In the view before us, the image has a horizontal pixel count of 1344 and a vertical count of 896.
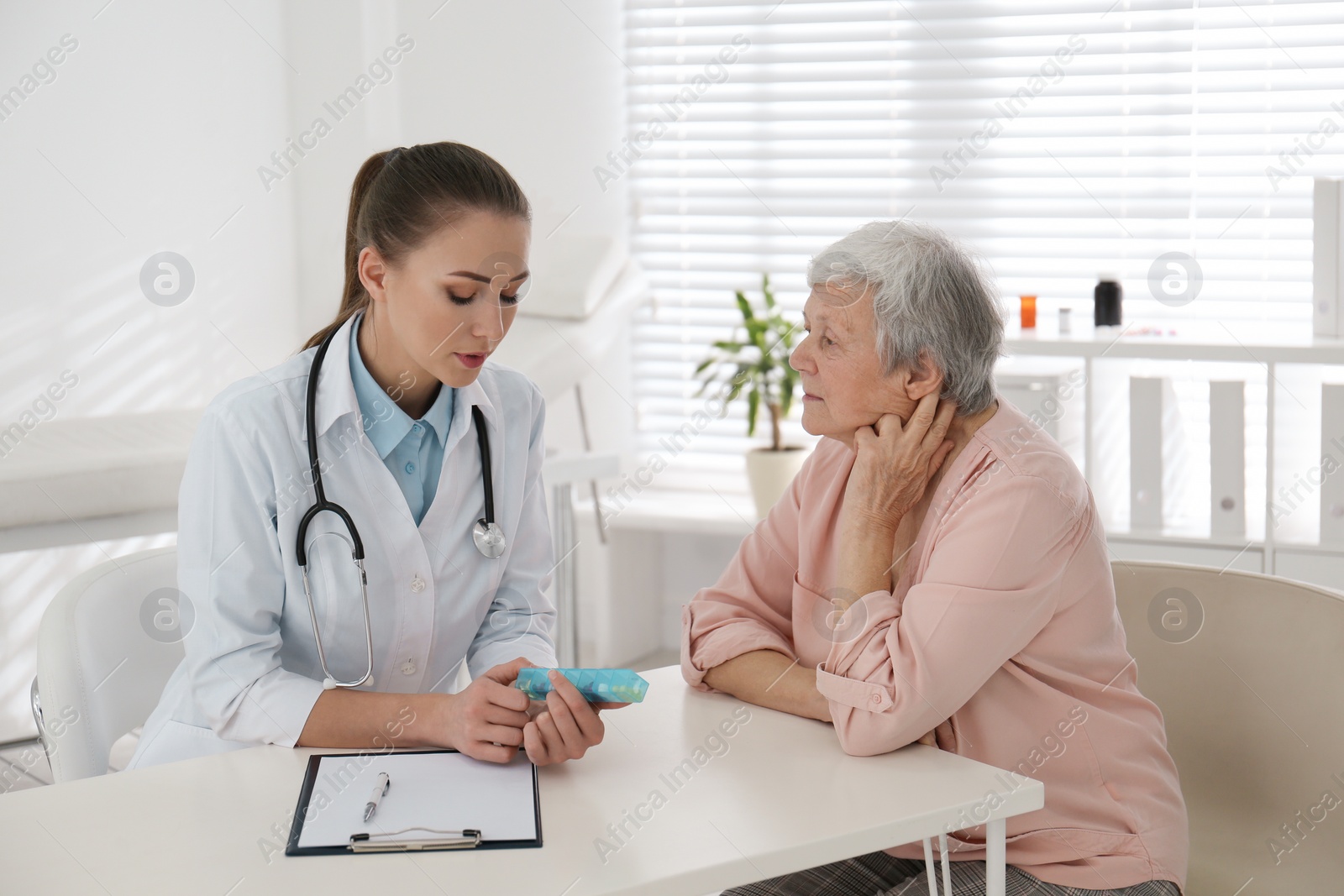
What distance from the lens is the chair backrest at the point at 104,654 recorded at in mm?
1551

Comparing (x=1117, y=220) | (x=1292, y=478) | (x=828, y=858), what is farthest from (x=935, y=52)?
(x=828, y=858)

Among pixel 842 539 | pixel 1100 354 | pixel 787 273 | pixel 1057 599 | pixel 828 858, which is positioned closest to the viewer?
pixel 828 858

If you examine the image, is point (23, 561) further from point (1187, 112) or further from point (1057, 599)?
point (1187, 112)

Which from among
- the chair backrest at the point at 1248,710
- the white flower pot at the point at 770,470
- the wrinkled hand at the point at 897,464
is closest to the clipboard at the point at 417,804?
the wrinkled hand at the point at 897,464


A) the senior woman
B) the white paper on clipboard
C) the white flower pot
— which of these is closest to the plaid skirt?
the senior woman

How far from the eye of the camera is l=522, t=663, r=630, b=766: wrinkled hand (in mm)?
1267

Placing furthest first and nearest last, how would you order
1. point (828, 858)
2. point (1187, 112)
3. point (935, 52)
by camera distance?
point (935, 52), point (1187, 112), point (828, 858)

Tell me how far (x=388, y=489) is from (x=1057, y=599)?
0.82 meters

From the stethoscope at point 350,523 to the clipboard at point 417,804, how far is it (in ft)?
0.63

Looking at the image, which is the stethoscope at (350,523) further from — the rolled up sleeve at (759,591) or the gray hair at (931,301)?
the gray hair at (931,301)

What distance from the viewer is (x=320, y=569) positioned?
1525 mm

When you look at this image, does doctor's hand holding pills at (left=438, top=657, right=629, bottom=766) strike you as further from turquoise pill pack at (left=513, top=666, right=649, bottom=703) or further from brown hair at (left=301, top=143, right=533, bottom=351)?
brown hair at (left=301, top=143, right=533, bottom=351)

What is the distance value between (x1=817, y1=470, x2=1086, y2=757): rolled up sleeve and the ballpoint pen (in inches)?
18.8

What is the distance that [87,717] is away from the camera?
5.16 feet
